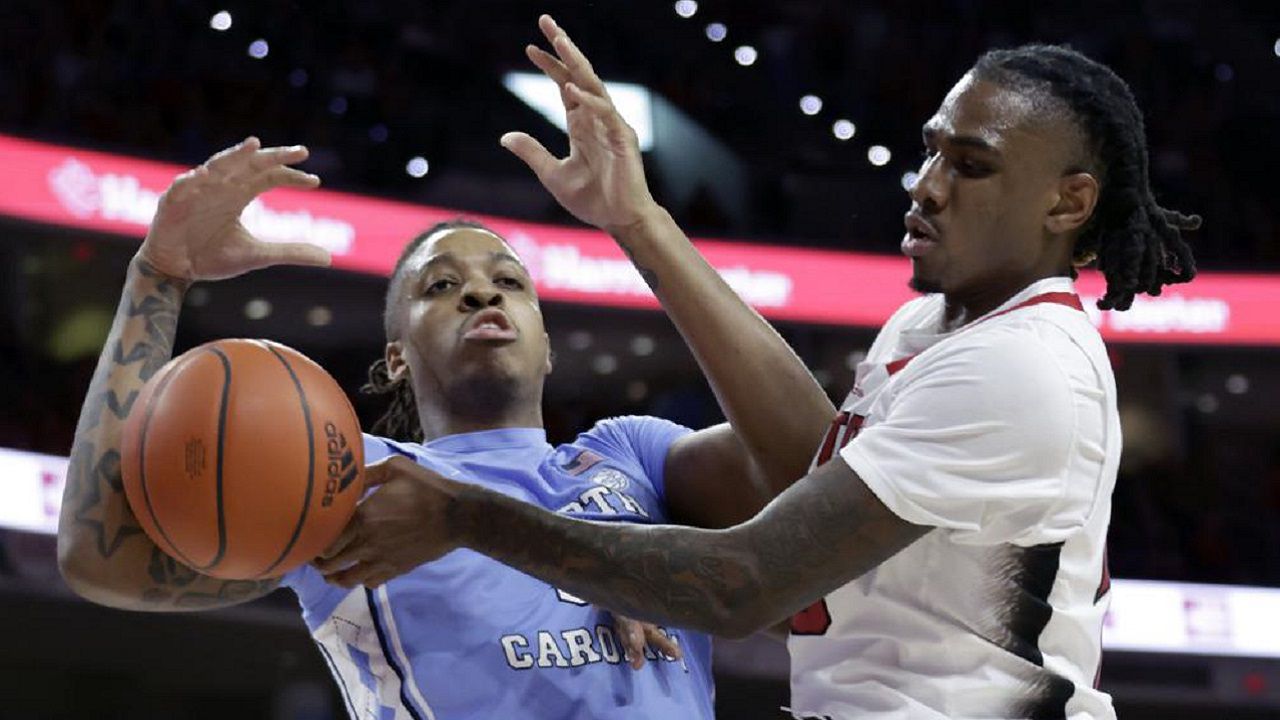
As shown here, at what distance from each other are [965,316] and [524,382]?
1274mm

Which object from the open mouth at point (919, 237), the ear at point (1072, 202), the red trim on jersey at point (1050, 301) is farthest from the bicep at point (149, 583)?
the ear at point (1072, 202)

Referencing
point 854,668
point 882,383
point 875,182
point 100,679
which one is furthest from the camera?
point 875,182

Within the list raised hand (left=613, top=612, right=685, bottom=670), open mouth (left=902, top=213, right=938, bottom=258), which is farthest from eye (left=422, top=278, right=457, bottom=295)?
open mouth (left=902, top=213, right=938, bottom=258)

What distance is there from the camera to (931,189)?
2.54 meters

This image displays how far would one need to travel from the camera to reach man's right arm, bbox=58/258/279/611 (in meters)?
2.99

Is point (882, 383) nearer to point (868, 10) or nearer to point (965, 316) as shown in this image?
point (965, 316)

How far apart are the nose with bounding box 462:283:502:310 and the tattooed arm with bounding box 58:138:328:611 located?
41 centimetres

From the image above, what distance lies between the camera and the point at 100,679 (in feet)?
37.6

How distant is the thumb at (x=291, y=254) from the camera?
3285mm

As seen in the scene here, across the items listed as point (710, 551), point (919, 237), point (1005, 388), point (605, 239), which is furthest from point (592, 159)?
point (605, 239)

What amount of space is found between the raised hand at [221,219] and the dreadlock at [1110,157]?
142cm

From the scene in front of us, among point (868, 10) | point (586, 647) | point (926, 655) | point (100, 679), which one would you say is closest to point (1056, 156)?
point (926, 655)

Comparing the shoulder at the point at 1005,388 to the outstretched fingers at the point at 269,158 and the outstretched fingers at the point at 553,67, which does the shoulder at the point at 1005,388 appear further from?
the outstretched fingers at the point at 269,158

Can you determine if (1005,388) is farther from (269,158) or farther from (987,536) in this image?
(269,158)
